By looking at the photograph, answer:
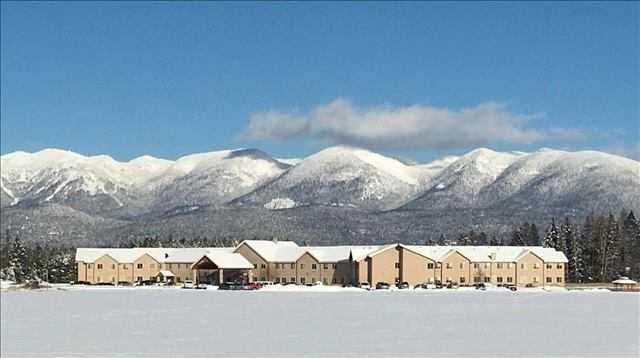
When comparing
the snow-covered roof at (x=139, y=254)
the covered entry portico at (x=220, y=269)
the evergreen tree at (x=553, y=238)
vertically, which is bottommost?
the covered entry portico at (x=220, y=269)

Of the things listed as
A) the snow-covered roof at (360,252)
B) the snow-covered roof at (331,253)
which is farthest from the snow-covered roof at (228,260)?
the snow-covered roof at (360,252)

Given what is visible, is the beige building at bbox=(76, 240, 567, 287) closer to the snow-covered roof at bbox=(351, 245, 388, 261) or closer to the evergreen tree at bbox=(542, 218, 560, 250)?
the snow-covered roof at bbox=(351, 245, 388, 261)

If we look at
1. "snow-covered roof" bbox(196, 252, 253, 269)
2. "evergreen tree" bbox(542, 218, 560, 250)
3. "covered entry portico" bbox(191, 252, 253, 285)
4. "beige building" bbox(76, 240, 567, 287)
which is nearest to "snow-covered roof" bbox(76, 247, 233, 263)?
"beige building" bbox(76, 240, 567, 287)

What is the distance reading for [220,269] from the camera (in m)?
121

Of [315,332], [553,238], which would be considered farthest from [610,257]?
[315,332]

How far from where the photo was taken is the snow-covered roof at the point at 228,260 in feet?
398

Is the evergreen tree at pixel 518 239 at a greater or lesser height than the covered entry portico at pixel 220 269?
greater

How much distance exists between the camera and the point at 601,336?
36.8 meters

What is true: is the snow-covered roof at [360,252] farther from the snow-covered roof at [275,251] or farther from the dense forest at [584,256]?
the dense forest at [584,256]

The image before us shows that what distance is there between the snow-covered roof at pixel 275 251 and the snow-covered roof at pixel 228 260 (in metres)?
2.31

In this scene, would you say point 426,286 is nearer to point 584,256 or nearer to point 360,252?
point 360,252

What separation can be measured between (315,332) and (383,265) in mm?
78994

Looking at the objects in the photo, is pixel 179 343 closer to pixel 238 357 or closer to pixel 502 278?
pixel 238 357

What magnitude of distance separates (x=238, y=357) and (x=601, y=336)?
14359mm
